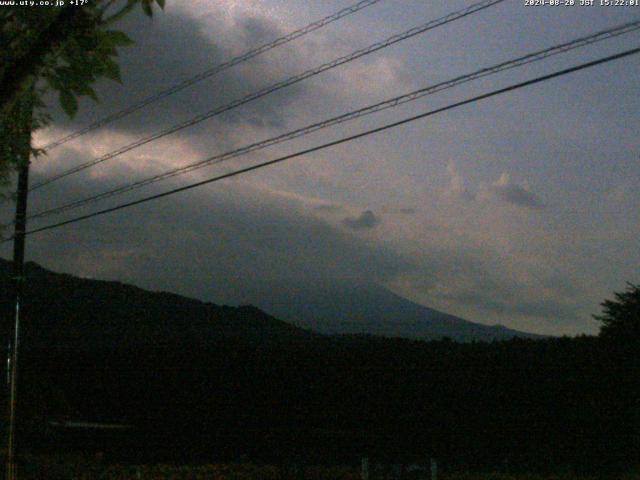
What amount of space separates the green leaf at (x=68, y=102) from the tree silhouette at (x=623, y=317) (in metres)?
19.6

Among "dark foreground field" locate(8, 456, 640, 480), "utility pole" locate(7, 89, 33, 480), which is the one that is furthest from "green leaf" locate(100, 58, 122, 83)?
"utility pole" locate(7, 89, 33, 480)

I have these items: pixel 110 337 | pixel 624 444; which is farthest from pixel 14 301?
pixel 110 337

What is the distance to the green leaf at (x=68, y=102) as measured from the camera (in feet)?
16.2

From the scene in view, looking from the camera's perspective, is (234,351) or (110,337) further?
(110,337)

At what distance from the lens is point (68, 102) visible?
4953 millimetres

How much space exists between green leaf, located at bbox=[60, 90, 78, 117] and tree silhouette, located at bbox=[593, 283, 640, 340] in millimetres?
19610

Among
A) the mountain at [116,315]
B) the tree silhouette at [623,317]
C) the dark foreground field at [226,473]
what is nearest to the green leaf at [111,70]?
the dark foreground field at [226,473]

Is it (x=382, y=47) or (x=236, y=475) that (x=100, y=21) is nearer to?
(x=382, y=47)

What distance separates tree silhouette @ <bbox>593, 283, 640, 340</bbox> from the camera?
2255cm

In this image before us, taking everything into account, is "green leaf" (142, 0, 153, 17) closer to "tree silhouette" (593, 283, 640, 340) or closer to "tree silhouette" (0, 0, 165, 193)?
"tree silhouette" (0, 0, 165, 193)

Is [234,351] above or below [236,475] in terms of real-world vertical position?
above

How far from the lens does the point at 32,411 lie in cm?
2358

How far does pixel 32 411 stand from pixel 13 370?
26.2 ft

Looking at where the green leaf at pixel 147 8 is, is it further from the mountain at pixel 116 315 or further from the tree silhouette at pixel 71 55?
the mountain at pixel 116 315
